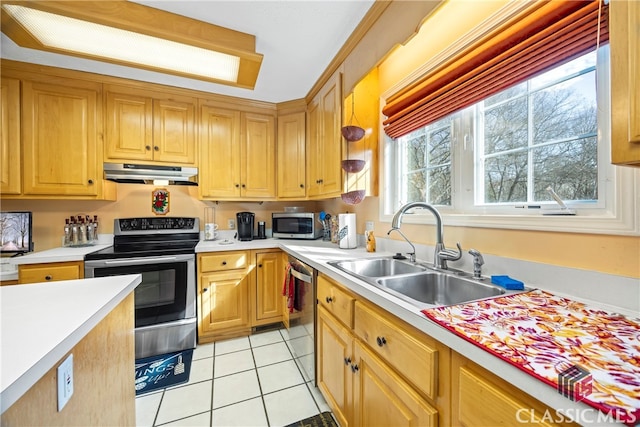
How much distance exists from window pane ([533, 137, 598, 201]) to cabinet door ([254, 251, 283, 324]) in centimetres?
201

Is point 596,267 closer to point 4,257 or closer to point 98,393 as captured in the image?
point 98,393

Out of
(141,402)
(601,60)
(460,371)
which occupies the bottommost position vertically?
(141,402)

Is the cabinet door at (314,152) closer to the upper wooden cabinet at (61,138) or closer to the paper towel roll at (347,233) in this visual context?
the paper towel roll at (347,233)

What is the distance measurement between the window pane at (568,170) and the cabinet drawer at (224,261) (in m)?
2.12

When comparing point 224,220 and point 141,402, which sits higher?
point 224,220

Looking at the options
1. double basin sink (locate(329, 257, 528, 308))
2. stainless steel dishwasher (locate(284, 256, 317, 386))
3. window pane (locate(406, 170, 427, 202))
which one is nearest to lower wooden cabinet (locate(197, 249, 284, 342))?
stainless steel dishwasher (locate(284, 256, 317, 386))

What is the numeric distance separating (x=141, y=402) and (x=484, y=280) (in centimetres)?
208

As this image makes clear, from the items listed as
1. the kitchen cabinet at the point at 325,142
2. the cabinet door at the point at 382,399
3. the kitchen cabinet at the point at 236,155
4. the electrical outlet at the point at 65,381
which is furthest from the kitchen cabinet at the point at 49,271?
the cabinet door at the point at 382,399

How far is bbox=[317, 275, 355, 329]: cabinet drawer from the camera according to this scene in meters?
1.15

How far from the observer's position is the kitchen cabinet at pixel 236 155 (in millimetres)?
2469

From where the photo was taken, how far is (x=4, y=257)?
201cm

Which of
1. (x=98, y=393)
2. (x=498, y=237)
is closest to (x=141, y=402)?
(x=98, y=393)

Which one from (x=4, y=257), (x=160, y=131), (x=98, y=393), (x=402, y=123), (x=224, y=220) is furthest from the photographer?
(x=224, y=220)

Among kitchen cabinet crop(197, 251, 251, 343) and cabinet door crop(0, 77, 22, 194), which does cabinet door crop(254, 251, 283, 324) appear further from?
cabinet door crop(0, 77, 22, 194)
